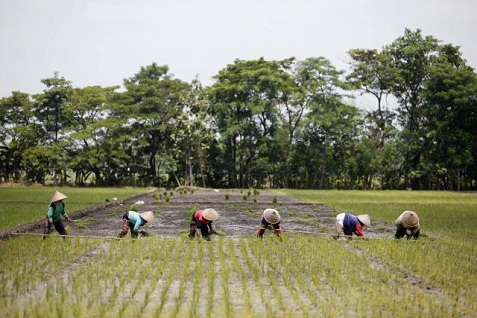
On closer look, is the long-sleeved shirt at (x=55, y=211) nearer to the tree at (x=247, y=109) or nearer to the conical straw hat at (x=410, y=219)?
the conical straw hat at (x=410, y=219)

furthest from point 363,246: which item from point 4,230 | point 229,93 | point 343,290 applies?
point 229,93

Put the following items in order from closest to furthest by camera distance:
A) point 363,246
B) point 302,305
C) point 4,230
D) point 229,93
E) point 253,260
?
1. point 302,305
2. point 253,260
3. point 363,246
4. point 4,230
5. point 229,93

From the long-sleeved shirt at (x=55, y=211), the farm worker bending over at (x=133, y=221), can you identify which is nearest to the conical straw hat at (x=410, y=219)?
the farm worker bending over at (x=133, y=221)

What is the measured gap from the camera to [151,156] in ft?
145

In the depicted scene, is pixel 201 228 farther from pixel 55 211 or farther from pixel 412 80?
pixel 412 80

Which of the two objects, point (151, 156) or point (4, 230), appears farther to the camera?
point (151, 156)

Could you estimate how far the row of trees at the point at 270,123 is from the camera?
41.0 m

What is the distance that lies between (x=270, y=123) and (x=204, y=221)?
33162 mm

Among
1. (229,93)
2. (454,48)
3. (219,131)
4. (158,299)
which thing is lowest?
(158,299)

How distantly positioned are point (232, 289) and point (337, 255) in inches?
122

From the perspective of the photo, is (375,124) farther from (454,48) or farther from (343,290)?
(343,290)

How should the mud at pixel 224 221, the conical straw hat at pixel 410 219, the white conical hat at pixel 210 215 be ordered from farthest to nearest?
the mud at pixel 224 221, the white conical hat at pixel 210 215, the conical straw hat at pixel 410 219

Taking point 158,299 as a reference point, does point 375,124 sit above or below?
above

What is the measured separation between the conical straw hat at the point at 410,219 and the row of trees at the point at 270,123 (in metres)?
29.9
